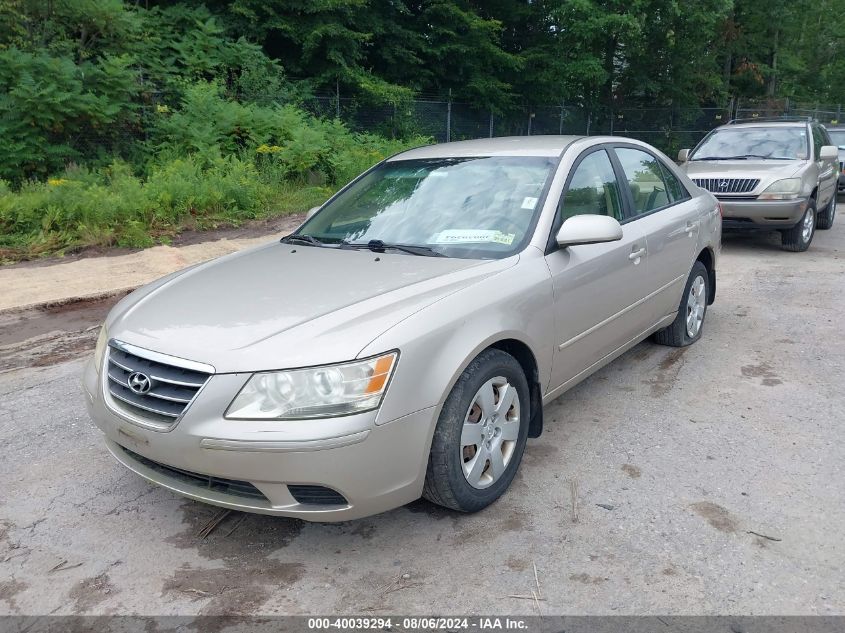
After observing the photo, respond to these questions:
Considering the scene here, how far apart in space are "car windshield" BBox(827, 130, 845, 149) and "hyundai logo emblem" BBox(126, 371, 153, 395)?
16.7 meters

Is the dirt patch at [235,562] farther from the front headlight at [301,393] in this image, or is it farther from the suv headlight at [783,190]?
the suv headlight at [783,190]

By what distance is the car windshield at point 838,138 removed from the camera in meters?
15.5

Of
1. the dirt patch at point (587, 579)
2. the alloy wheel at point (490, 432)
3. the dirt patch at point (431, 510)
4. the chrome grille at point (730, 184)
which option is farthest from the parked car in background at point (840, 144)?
the dirt patch at point (587, 579)

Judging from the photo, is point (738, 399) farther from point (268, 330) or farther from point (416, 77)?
point (416, 77)

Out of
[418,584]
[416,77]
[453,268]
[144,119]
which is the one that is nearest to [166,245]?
[144,119]

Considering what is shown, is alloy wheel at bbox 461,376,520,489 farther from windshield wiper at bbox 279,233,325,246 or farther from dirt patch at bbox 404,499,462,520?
windshield wiper at bbox 279,233,325,246

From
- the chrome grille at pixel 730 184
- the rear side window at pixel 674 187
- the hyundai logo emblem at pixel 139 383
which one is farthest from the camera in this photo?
the chrome grille at pixel 730 184

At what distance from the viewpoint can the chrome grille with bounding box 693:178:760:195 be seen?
912cm

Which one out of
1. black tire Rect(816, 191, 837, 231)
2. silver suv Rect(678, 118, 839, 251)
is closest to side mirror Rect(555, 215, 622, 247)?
silver suv Rect(678, 118, 839, 251)

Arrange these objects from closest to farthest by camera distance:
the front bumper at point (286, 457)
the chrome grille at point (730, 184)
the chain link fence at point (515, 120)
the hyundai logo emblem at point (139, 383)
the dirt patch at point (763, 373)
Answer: the front bumper at point (286, 457) → the hyundai logo emblem at point (139, 383) → the dirt patch at point (763, 373) → the chrome grille at point (730, 184) → the chain link fence at point (515, 120)

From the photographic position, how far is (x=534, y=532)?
3.03 metres

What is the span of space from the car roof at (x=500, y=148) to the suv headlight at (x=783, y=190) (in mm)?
5756

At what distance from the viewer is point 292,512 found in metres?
2.67

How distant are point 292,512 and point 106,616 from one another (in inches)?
29.4
